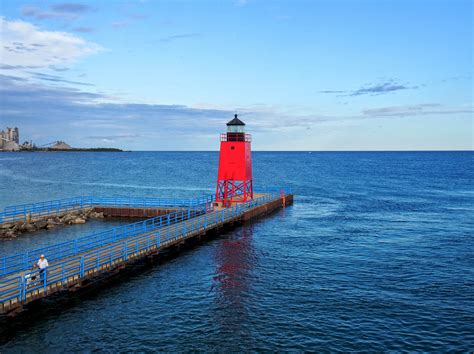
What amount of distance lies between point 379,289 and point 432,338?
5930 mm

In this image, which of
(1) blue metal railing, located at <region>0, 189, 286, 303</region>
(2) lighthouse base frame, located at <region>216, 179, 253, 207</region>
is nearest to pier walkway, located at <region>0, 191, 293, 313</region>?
(1) blue metal railing, located at <region>0, 189, 286, 303</region>

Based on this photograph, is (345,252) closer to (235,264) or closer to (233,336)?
(235,264)

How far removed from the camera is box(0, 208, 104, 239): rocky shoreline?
3875 centimetres

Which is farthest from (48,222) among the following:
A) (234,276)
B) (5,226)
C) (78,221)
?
(234,276)

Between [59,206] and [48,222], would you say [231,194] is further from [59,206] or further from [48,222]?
[48,222]

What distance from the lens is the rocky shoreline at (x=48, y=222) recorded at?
3875cm

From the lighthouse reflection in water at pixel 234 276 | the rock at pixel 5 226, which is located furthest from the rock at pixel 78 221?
the lighthouse reflection in water at pixel 234 276

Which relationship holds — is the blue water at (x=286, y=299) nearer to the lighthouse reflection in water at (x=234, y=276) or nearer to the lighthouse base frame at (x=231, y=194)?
the lighthouse reflection in water at (x=234, y=276)

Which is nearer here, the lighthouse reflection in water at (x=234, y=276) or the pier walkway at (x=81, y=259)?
the pier walkway at (x=81, y=259)

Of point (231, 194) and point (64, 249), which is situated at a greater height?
point (231, 194)

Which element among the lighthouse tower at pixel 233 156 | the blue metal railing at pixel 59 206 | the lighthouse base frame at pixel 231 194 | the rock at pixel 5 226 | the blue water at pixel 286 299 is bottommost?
the blue water at pixel 286 299

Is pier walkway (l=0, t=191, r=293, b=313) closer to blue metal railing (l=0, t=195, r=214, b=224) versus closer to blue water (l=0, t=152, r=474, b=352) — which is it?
blue water (l=0, t=152, r=474, b=352)

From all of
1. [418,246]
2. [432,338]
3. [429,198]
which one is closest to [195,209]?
[418,246]

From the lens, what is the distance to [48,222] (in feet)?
139
